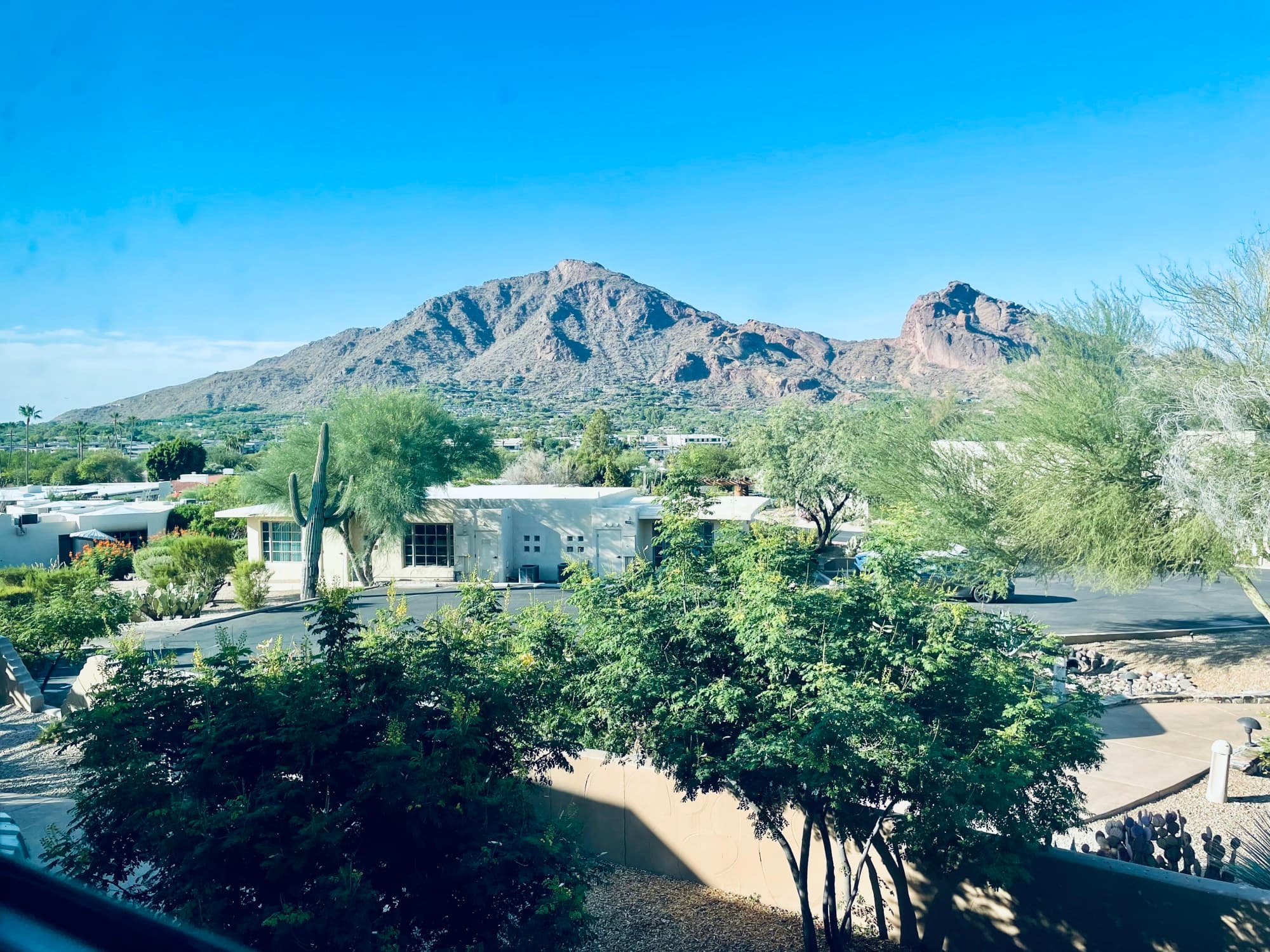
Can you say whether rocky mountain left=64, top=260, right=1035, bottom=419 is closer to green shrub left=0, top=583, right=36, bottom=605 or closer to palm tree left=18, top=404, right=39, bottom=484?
palm tree left=18, top=404, right=39, bottom=484

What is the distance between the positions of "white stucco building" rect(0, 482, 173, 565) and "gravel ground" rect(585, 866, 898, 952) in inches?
1223

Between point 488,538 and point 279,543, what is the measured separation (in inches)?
291

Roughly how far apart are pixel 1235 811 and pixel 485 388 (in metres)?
140

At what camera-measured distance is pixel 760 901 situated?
8.57 m

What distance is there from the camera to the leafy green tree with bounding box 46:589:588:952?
423 centimetres

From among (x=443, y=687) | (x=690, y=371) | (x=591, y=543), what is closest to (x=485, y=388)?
(x=690, y=371)

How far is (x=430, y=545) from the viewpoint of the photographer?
2931 cm

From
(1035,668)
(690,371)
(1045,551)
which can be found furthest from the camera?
(690,371)

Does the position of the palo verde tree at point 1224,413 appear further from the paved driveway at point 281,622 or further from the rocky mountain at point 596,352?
the rocky mountain at point 596,352

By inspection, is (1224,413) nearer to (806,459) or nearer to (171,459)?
(806,459)

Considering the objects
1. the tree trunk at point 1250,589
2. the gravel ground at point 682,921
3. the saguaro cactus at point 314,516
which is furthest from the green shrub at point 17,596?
the tree trunk at point 1250,589

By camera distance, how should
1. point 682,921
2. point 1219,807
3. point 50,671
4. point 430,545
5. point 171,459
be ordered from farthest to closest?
1. point 171,459
2. point 430,545
3. point 50,671
4. point 1219,807
5. point 682,921

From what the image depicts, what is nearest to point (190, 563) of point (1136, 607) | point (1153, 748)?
point (1153, 748)

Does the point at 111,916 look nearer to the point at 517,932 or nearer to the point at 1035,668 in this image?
the point at 517,932
